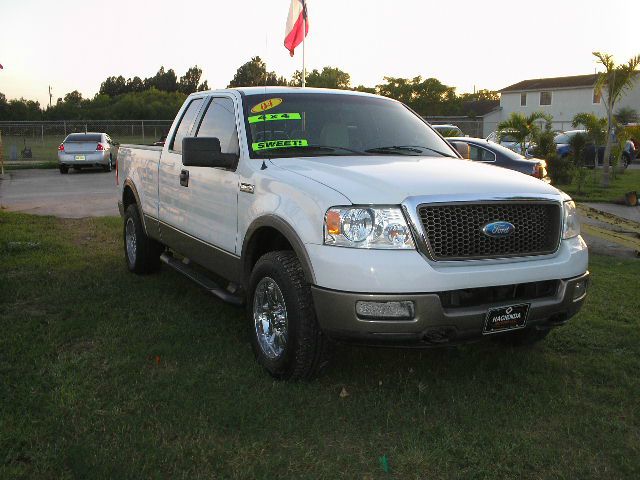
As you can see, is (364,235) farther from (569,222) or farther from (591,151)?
(591,151)

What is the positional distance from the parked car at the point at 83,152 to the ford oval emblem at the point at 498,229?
20849 mm

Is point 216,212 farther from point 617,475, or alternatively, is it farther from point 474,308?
point 617,475

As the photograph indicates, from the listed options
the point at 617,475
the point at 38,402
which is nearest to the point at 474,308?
the point at 617,475

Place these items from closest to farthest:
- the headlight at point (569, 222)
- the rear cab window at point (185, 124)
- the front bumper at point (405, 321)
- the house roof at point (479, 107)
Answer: the front bumper at point (405, 321) < the headlight at point (569, 222) < the rear cab window at point (185, 124) < the house roof at point (479, 107)

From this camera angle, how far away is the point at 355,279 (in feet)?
11.5

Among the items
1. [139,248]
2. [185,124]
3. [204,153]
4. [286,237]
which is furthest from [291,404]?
[139,248]

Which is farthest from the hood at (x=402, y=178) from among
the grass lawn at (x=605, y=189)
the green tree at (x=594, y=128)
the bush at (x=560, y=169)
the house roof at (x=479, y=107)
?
the house roof at (x=479, y=107)

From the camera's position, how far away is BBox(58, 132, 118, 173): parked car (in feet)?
73.1

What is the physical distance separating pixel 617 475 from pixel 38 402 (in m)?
3.12

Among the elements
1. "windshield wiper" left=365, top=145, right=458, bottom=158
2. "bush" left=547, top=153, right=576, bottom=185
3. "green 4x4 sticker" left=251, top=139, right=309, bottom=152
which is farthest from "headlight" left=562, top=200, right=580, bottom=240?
"bush" left=547, top=153, right=576, bottom=185

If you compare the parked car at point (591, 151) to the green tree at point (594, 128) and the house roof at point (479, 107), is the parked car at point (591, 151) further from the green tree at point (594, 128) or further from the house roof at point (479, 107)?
the house roof at point (479, 107)

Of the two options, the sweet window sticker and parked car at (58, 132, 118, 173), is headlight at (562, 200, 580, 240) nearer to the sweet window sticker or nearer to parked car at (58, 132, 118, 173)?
the sweet window sticker

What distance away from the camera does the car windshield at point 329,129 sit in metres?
4.73

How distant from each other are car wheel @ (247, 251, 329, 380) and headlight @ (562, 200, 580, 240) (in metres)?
1.62
